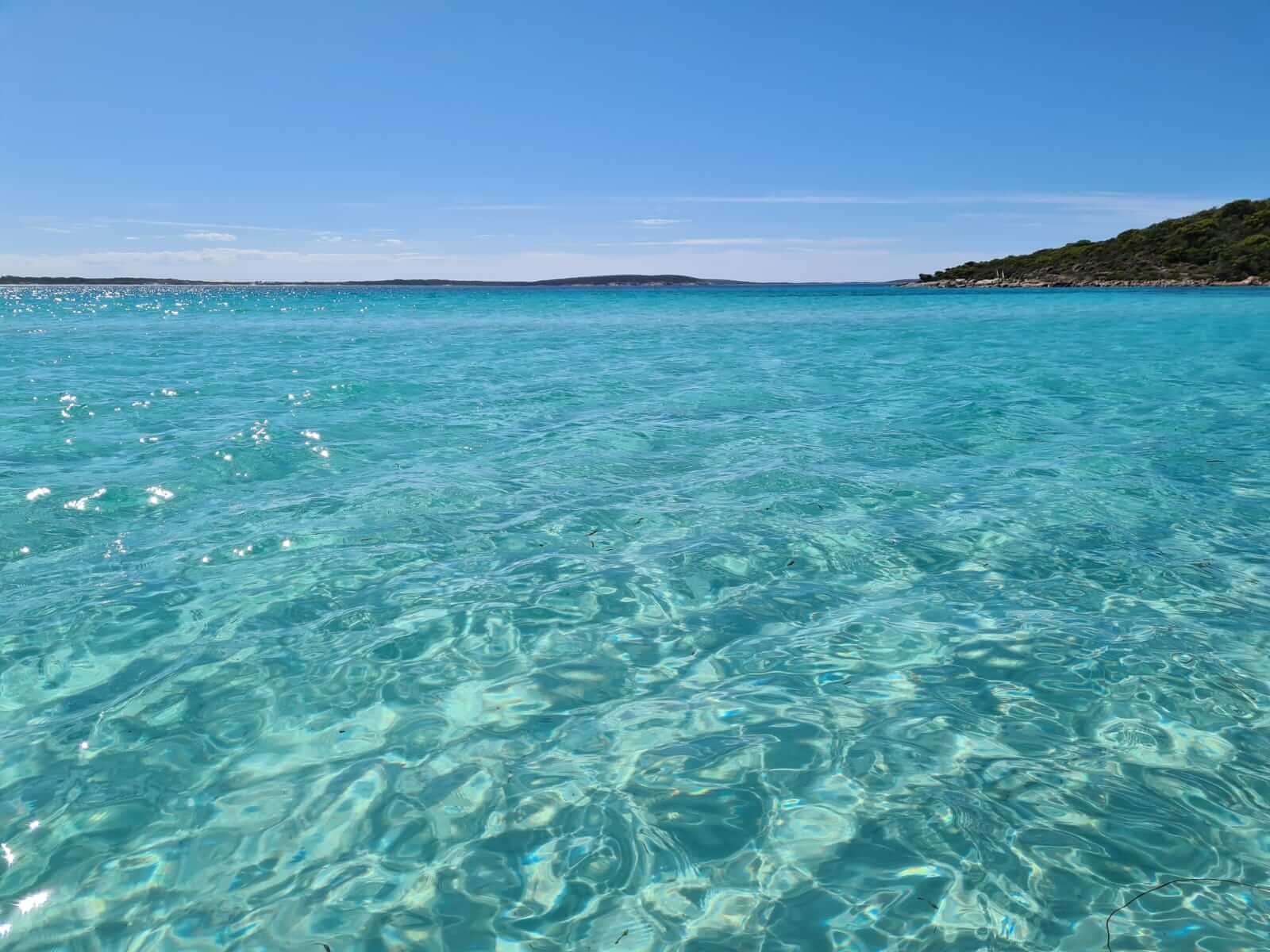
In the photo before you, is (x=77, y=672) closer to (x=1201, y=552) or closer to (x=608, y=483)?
(x=608, y=483)

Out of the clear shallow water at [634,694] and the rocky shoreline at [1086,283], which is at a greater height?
the rocky shoreline at [1086,283]

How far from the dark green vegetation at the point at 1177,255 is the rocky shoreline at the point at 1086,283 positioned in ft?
0.89

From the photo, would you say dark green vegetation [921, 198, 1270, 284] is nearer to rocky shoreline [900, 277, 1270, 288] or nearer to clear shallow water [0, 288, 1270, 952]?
rocky shoreline [900, 277, 1270, 288]

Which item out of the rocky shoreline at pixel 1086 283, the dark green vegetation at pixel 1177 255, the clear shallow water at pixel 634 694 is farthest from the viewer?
the dark green vegetation at pixel 1177 255

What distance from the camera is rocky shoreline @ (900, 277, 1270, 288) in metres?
86.2

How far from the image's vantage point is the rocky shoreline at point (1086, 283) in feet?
283

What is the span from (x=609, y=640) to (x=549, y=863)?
2.07 metres

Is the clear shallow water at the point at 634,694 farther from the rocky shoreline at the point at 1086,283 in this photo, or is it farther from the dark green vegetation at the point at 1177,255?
the dark green vegetation at the point at 1177,255

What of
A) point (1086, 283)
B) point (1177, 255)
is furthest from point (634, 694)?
point (1177, 255)

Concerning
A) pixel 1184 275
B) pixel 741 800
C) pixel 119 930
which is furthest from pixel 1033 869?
pixel 1184 275

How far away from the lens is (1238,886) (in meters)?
3.04

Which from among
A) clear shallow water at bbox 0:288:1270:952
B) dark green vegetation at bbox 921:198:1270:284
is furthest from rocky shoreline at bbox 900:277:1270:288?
clear shallow water at bbox 0:288:1270:952

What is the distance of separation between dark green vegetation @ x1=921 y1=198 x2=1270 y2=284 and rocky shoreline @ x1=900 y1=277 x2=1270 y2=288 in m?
0.27

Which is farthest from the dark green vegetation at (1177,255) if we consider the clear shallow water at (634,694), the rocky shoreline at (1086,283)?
the clear shallow water at (634,694)
